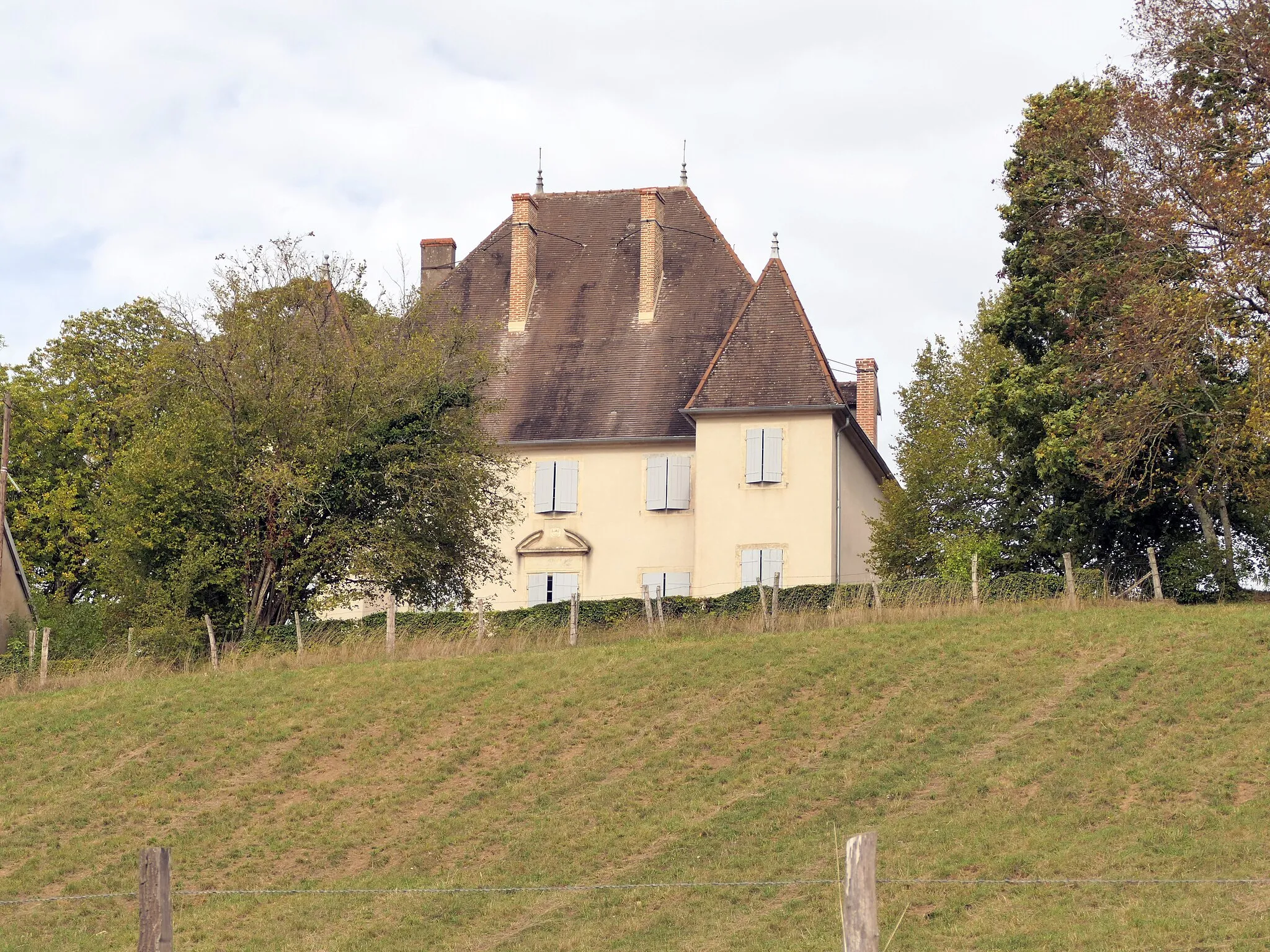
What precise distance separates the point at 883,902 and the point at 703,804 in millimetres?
4734

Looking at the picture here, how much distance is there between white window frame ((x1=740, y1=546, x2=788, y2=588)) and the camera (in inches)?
1656

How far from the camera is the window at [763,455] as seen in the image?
42625 mm

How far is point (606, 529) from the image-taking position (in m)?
44.4

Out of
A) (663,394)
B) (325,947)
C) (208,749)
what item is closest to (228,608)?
(208,749)

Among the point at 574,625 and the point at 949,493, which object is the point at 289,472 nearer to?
the point at 574,625

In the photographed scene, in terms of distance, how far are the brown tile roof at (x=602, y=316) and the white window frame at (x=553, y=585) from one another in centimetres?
365

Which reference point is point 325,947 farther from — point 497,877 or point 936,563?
point 936,563

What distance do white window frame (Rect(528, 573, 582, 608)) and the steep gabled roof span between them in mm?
5618

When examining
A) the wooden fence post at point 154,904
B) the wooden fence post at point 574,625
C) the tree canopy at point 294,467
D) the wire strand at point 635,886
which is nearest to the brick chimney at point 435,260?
the tree canopy at point 294,467

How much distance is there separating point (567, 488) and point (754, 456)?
529 cm

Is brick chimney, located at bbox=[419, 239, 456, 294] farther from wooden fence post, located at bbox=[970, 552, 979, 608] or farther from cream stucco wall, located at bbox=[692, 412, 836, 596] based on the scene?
wooden fence post, located at bbox=[970, 552, 979, 608]

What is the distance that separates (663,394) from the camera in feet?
148

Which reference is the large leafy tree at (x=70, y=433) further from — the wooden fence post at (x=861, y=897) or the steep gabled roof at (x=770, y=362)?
the wooden fence post at (x=861, y=897)

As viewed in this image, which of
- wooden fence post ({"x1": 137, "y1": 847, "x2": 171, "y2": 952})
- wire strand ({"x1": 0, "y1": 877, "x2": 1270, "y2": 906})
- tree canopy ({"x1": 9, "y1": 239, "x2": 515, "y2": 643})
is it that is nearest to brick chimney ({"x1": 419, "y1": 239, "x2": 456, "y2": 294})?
tree canopy ({"x1": 9, "y1": 239, "x2": 515, "y2": 643})
